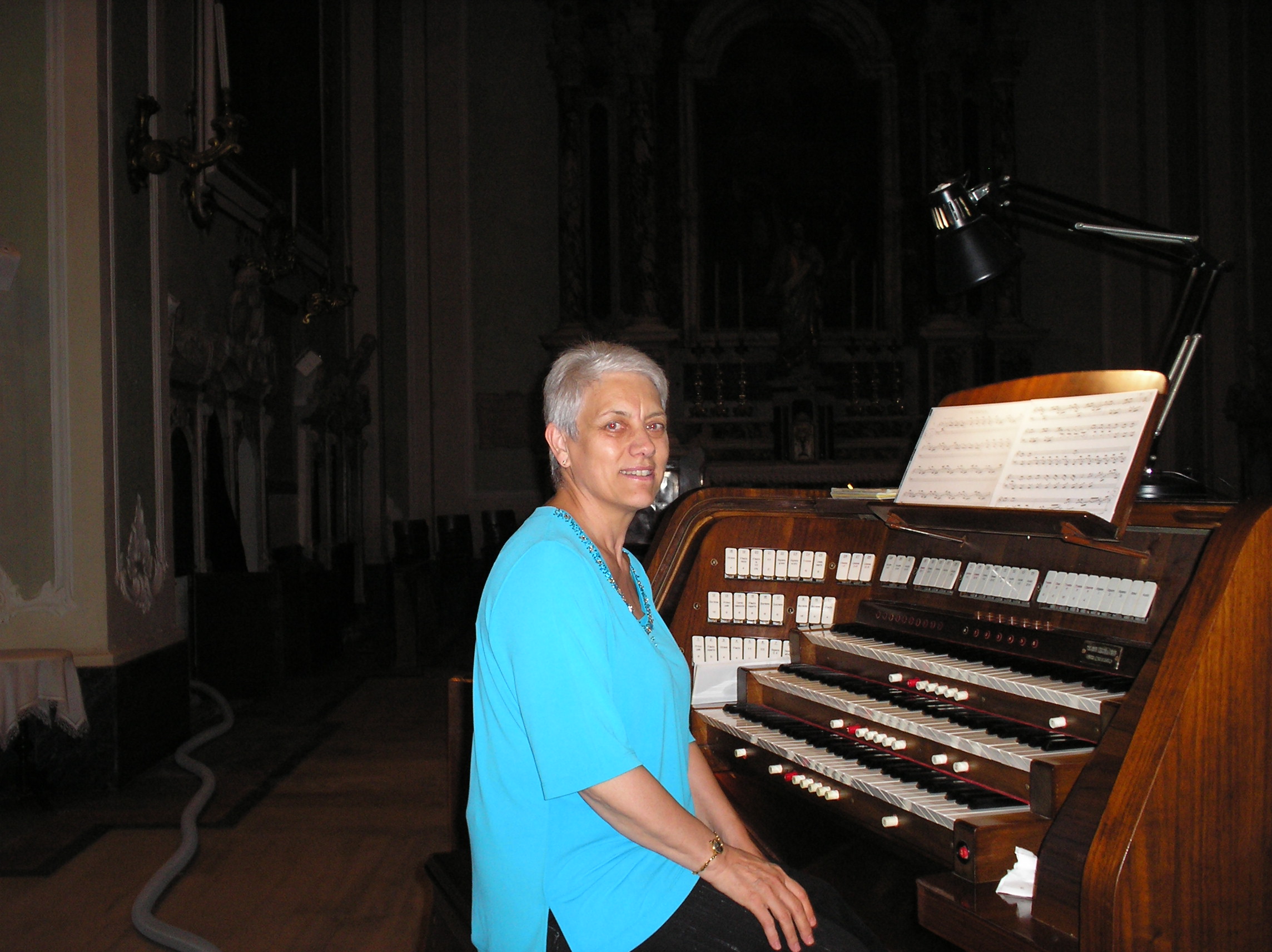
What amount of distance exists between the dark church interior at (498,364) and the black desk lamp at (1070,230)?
2cm

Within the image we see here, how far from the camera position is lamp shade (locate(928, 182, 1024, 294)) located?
2.76 metres

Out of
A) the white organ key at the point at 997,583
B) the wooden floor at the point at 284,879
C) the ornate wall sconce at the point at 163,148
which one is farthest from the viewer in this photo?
the ornate wall sconce at the point at 163,148

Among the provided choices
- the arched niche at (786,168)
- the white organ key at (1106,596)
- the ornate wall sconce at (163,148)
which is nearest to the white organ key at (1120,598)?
the white organ key at (1106,596)

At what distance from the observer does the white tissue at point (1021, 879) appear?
1805 mm

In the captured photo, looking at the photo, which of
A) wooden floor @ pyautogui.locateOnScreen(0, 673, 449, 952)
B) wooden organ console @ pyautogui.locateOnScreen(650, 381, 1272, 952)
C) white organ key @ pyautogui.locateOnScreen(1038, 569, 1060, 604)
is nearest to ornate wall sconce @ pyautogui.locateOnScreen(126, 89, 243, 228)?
wooden floor @ pyautogui.locateOnScreen(0, 673, 449, 952)

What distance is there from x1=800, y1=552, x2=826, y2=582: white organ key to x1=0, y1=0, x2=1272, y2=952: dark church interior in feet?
0.15

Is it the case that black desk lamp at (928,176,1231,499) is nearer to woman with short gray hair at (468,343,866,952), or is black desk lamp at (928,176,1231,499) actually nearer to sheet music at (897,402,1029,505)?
sheet music at (897,402,1029,505)

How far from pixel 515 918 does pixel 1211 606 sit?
1.21 metres

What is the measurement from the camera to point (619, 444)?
70.4 inches

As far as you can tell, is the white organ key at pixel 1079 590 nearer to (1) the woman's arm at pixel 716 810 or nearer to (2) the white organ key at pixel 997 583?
(2) the white organ key at pixel 997 583

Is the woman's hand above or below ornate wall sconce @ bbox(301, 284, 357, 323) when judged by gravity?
below

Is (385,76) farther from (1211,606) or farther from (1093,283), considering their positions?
(1211,606)

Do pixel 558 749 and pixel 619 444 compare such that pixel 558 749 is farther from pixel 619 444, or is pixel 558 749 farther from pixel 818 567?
pixel 818 567

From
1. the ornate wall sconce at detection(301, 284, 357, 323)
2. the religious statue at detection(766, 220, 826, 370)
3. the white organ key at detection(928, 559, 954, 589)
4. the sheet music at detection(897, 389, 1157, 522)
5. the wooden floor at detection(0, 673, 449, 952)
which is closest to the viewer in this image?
the sheet music at detection(897, 389, 1157, 522)
